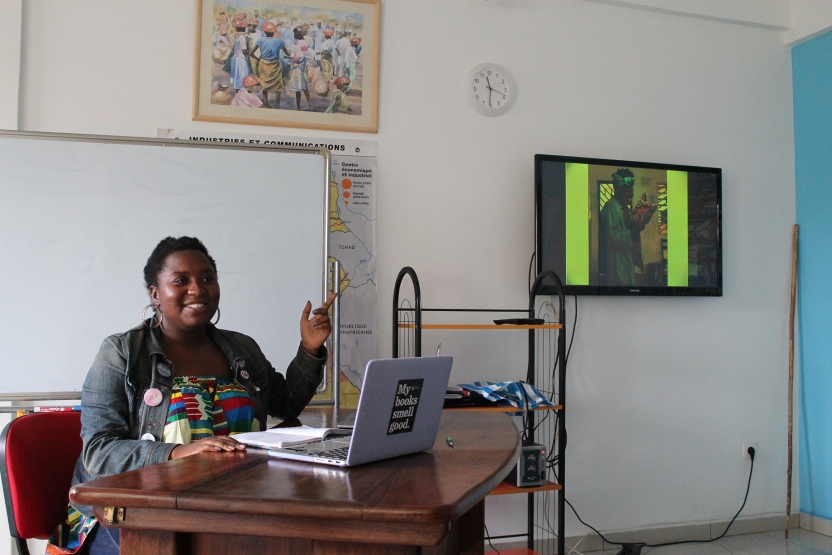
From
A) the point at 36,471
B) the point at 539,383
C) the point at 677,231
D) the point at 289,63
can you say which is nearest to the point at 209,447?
the point at 36,471

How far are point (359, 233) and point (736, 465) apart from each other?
2353 mm

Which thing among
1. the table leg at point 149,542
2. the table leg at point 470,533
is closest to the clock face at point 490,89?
the table leg at point 470,533

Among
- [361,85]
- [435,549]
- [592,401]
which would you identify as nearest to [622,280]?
[592,401]

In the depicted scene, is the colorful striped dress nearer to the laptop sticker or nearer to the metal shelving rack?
the laptop sticker

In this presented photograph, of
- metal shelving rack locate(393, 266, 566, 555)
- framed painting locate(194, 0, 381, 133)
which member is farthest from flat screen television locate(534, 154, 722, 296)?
framed painting locate(194, 0, 381, 133)

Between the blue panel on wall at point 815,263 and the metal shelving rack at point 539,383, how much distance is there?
1492 mm

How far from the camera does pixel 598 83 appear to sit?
370 cm

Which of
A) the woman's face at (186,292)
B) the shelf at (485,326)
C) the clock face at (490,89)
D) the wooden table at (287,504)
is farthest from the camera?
the clock face at (490,89)

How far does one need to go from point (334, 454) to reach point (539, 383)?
7.84 feet

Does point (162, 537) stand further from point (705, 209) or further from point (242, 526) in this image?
point (705, 209)

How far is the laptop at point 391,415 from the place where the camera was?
120 centimetres

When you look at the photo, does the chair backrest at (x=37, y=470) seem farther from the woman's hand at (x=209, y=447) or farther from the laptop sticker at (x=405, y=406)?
the laptop sticker at (x=405, y=406)

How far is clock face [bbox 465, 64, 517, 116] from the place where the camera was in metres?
3.48

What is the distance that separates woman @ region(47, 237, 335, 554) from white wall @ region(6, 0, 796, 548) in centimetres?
130
